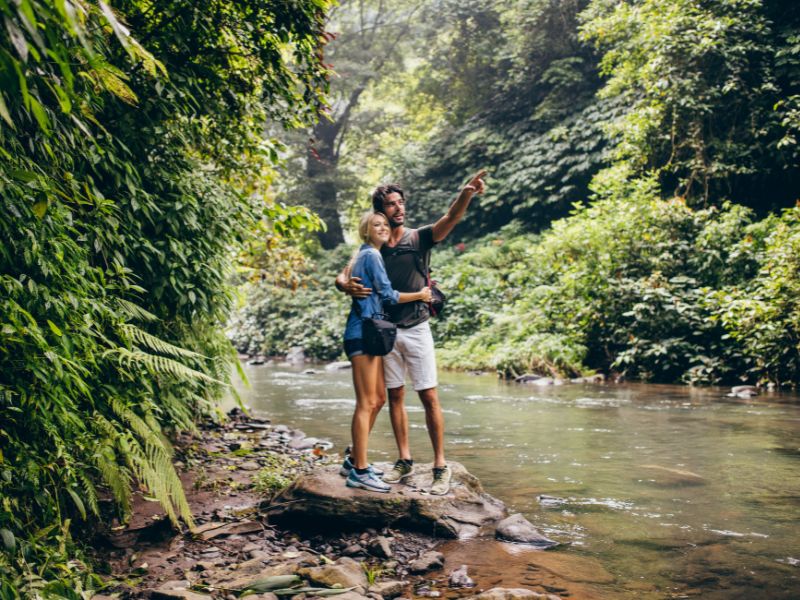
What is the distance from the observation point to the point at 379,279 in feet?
14.5

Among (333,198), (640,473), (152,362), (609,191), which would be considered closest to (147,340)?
(152,362)

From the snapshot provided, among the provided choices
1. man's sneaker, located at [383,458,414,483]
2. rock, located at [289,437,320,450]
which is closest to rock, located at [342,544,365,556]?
man's sneaker, located at [383,458,414,483]

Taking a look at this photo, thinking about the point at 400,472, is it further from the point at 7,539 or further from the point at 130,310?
the point at 7,539

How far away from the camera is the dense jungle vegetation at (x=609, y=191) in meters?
12.2

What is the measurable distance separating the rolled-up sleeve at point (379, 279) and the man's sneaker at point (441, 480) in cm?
127

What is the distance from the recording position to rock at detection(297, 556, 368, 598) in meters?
3.15

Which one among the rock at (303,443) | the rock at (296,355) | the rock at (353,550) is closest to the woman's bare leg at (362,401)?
the rock at (353,550)

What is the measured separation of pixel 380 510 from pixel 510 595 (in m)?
1.34

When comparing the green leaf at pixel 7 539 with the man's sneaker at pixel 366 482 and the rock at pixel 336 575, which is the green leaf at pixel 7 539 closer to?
the rock at pixel 336 575

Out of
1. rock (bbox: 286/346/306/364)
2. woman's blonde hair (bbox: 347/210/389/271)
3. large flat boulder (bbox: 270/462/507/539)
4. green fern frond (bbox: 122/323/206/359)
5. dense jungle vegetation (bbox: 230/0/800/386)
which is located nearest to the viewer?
green fern frond (bbox: 122/323/206/359)

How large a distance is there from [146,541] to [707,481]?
4.36m

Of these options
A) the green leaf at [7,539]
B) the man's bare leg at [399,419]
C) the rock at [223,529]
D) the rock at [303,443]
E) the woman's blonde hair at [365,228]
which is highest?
the woman's blonde hair at [365,228]

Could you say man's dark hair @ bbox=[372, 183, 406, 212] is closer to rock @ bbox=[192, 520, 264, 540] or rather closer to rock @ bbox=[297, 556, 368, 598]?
rock @ bbox=[192, 520, 264, 540]

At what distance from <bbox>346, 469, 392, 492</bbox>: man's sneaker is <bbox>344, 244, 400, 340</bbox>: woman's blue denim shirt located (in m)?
0.95
